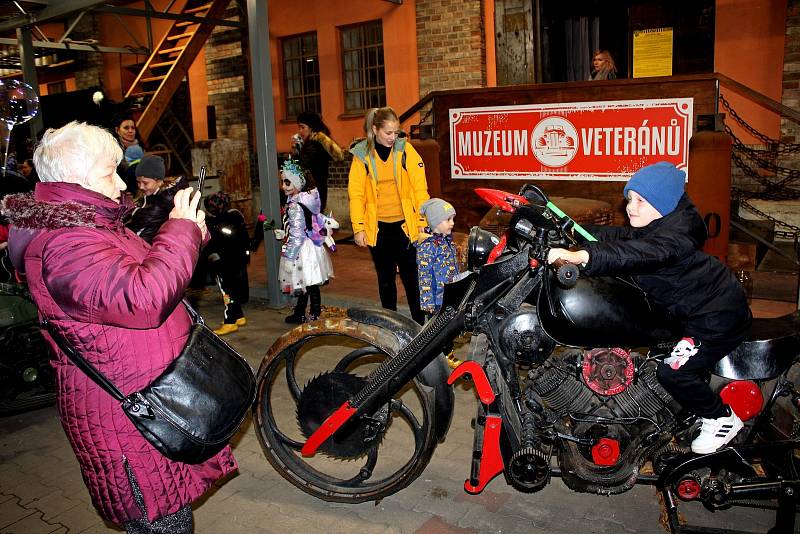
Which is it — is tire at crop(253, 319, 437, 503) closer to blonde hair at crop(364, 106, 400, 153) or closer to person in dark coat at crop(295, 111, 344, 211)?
blonde hair at crop(364, 106, 400, 153)

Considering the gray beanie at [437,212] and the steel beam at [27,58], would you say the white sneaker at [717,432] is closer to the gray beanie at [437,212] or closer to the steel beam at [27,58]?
the gray beanie at [437,212]

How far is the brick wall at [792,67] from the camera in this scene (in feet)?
27.3

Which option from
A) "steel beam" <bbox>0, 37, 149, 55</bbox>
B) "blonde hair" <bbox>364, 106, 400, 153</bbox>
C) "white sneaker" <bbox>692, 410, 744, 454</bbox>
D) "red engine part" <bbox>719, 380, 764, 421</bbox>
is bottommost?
"white sneaker" <bbox>692, 410, 744, 454</bbox>

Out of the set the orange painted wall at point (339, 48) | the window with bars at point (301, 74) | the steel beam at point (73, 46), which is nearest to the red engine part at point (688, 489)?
the orange painted wall at point (339, 48)

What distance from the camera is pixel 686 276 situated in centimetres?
279

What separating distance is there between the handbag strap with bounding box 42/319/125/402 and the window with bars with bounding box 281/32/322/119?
11879mm

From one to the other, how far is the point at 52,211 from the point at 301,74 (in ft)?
40.6

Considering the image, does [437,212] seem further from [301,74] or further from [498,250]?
[301,74]

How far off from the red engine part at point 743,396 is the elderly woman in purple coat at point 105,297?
7.19 ft

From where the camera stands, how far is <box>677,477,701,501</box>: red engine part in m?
3.03

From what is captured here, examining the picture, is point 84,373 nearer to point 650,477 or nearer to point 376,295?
point 650,477

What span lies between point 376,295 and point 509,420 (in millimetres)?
4630

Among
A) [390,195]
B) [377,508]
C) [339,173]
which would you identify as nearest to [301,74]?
[339,173]

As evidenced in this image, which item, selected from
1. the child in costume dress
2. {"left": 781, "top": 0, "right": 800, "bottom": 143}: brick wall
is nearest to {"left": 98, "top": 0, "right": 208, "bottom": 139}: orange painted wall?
the child in costume dress
